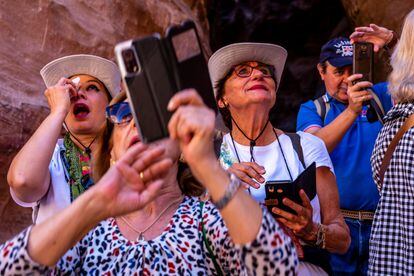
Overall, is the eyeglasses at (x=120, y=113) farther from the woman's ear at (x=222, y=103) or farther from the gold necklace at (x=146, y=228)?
the woman's ear at (x=222, y=103)

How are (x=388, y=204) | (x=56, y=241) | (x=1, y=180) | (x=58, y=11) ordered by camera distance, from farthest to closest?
1. (x=58, y=11)
2. (x=1, y=180)
3. (x=388, y=204)
4. (x=56, y=241)

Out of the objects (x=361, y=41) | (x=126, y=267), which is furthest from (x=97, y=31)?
(x=126, y=267)

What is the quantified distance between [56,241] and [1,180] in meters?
2.79

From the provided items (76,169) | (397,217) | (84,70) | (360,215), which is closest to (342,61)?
(360,215)

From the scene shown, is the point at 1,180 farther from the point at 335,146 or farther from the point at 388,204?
the point at 388,204

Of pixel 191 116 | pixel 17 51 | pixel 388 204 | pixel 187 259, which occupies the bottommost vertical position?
pixel 388 204

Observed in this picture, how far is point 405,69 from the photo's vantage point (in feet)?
9.14

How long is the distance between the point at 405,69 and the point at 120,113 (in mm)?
1294

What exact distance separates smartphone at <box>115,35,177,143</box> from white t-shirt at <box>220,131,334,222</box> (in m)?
1.21

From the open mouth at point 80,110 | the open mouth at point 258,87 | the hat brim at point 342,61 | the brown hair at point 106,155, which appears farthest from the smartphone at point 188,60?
the hat brim at point 342,61

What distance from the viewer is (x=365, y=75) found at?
3.27 meters

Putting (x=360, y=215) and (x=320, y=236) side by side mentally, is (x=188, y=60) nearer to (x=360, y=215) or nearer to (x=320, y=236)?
(x=320, y=236)

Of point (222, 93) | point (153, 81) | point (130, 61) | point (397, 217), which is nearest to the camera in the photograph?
point (153, 81)

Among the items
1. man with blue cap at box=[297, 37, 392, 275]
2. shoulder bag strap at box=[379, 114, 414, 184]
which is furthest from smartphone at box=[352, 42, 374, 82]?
shoulder bag strap at box=[379, 114, 414, 184]
